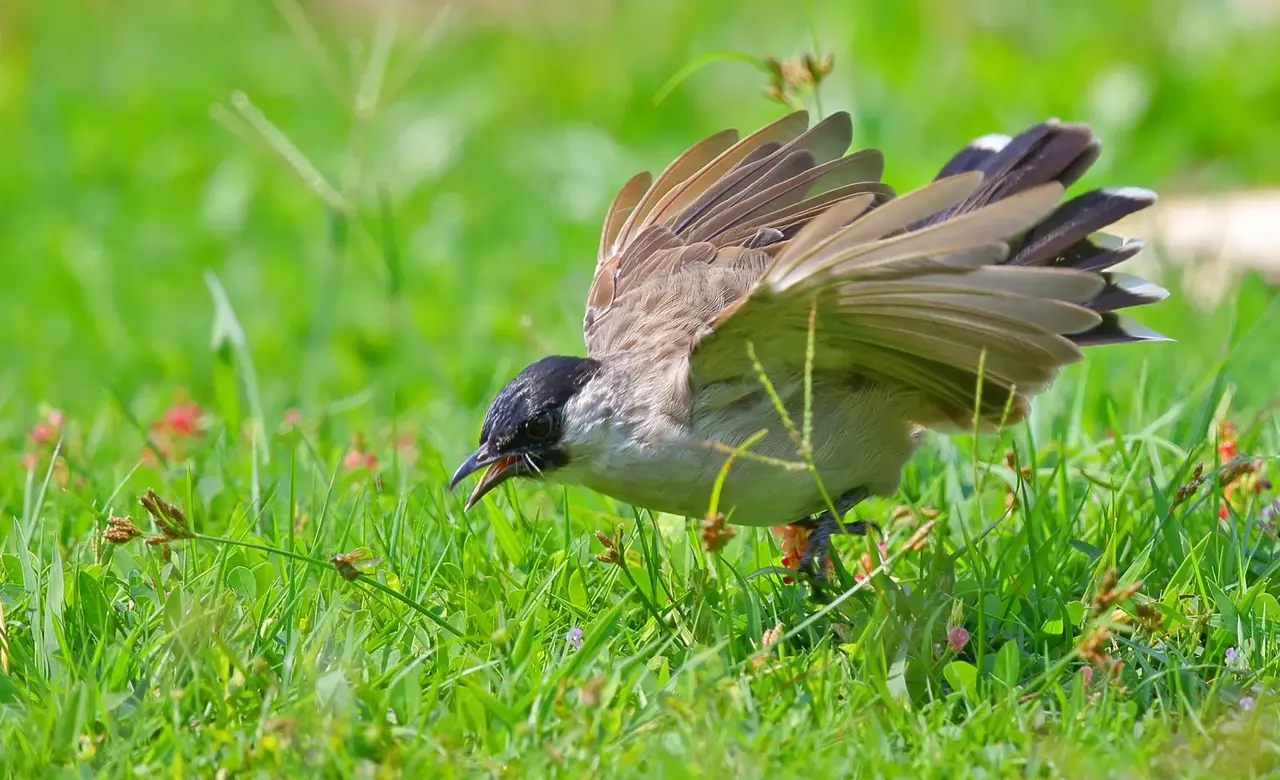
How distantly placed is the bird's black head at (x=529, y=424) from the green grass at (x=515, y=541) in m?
0.17

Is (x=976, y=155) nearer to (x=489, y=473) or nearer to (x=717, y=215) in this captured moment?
(x=717, y=215)

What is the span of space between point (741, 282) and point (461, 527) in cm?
102

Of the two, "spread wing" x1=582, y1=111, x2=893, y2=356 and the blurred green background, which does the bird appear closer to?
"spread wing" x1=582, y1=111, x2=893, y2=356

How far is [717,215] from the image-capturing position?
15.8 feet

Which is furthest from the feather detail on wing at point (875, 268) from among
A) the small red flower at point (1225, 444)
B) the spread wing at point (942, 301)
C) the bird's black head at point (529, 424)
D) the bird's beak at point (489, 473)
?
the small red flower at point (1225, 444)

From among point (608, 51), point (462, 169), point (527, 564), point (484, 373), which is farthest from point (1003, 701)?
point (608, 51)

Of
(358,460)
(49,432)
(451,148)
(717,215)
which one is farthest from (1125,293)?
(451,148)

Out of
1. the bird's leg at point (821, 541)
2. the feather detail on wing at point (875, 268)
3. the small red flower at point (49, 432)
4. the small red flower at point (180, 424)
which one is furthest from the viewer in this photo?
the small red flower at point (180, 424)

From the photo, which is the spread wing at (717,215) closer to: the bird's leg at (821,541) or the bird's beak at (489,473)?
the bird's beak at (489,473)

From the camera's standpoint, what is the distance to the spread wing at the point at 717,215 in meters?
4.48

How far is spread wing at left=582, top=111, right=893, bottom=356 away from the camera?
4477 mm

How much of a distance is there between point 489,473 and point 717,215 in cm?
112

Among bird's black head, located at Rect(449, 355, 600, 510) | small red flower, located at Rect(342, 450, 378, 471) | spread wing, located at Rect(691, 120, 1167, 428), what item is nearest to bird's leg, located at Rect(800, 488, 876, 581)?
spread wing, located at Rect(691, 120, 1167, 428)

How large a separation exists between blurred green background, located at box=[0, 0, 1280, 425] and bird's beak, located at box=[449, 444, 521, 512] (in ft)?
4.94
